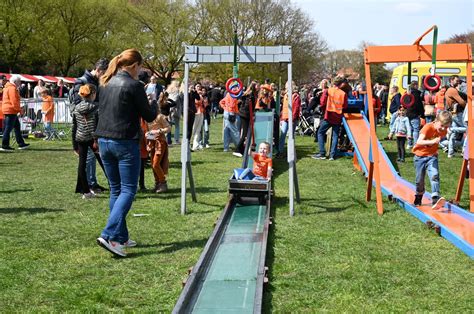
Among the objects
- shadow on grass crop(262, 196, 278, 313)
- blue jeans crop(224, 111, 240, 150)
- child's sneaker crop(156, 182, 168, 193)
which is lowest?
shadow on grass crop(262, 196, 278, 313)

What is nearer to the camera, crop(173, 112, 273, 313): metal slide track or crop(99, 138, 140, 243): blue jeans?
crop(173, 112, 273, 313): metal slide track

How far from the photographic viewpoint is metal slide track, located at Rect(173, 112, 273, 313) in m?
5.58

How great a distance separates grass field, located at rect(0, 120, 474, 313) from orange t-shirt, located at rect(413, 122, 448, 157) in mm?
1026

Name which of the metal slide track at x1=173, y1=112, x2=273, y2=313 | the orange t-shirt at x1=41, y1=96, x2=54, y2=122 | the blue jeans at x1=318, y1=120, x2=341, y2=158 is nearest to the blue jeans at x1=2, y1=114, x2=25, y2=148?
the orange t-shirt at x1=41, y1=96, x2=54, y2=122

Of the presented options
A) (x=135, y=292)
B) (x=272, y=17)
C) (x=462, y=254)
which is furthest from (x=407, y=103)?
(x=272, y=17)

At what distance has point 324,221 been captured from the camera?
9039mm

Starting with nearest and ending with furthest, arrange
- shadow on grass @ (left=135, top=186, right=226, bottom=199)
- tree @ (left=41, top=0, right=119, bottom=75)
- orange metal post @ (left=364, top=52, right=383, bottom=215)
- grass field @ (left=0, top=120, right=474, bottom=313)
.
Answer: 1. grass field @ (left=0, top=120, right=474, bottom=313)
2. orange metal post @ (left=364, top=52, right=383, bottom=215)
3. shadow on grass @ (left=135, top=186, right=226, bottom=199)
4. tree @ (left=41, top=0, right=119, bottom=75)

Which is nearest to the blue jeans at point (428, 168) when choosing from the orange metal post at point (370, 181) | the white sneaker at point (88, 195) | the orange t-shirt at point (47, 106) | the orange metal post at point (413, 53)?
the orange metal post at point (370, 181)

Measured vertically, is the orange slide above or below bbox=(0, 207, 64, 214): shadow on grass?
A: above

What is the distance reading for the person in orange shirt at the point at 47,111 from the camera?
65.4ft

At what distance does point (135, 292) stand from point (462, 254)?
13.3 ft

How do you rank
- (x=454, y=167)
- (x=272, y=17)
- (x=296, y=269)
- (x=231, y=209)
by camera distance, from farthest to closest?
(x=272, y=17) < (x=454, y=167) < (x=231, y=209) < (x=296, y=269)

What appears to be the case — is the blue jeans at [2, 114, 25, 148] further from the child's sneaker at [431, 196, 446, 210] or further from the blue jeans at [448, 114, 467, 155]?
the blue jeans at [448, 114, 467, 155]

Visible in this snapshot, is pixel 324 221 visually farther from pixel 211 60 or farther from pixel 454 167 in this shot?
pixel 454 167
